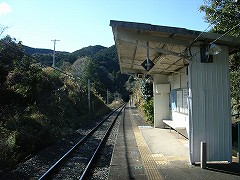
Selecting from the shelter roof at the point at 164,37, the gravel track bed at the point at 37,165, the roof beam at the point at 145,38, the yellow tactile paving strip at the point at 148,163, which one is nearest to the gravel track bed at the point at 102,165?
the yellow tactile paving strip at the point at 148,163

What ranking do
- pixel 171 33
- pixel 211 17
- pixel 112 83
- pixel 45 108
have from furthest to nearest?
pixel 112 83
pixel 45 108
pixel 211 17
pixel 171 33

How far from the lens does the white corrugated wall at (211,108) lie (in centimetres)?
877

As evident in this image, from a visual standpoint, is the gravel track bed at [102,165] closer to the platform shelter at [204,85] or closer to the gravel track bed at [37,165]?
the gravel track bed at [37,165]

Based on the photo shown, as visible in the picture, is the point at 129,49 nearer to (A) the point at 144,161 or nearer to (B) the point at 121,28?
(B) the point at 121,28

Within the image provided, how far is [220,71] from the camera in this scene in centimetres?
890

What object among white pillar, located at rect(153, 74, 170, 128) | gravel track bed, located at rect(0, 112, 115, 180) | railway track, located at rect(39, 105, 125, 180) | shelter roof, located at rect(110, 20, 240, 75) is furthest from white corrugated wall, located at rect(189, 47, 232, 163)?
white pillar, located at rect(153, 74, 170, 128)

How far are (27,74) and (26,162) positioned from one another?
13.9m

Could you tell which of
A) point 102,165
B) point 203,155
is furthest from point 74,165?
point 203,155

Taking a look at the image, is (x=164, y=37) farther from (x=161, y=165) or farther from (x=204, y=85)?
(x=161, y=165)

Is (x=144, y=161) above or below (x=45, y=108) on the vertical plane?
below

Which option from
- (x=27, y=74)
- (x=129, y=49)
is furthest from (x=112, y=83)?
(x=129, y=49)

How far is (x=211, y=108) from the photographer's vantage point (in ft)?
29.0

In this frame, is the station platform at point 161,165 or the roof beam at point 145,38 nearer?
the station platform at point 161,165

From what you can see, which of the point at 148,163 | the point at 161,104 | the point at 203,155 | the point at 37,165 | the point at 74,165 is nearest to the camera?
the point at 203,155
